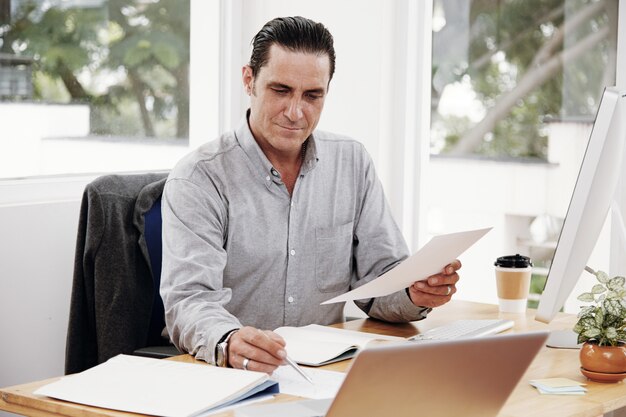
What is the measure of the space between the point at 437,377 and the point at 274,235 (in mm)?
1140

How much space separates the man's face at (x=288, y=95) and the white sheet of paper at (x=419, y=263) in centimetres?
46

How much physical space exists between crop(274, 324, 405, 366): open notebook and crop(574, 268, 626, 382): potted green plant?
16.6 inches

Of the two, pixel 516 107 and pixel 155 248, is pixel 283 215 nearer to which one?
pixel 155 248

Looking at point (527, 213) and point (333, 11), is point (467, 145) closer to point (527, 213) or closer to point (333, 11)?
point (527, 213)

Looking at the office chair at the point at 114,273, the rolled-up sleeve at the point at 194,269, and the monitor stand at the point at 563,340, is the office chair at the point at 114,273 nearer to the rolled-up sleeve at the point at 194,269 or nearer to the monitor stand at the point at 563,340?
the rolled-up sleeve at the point at 194,269

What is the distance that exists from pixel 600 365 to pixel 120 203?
1.18 metres

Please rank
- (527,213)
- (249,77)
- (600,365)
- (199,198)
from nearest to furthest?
(600,365) < (199,198) < (249,77) < (527,213)

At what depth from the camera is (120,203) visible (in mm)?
2359

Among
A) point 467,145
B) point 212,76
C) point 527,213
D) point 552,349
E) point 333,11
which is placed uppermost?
point 333,11

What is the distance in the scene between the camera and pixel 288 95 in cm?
224

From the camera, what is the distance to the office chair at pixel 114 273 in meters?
2.33

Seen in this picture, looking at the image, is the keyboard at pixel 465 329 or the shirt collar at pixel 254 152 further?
the shirt collar at pixel 254 152

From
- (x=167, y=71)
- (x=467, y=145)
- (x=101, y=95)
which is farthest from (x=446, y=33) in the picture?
(x=101, y=95)

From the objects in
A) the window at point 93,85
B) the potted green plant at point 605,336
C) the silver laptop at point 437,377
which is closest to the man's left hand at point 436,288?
the potted green plant at point 605,336
